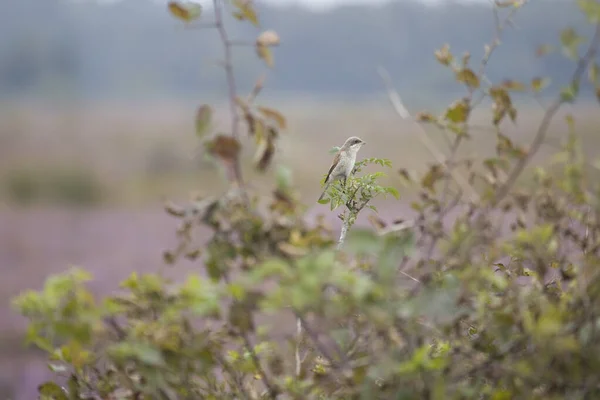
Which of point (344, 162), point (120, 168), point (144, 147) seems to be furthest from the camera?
point (144, 147)

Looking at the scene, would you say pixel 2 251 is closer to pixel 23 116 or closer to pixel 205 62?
pixel 205 62

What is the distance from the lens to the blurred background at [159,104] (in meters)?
9.28

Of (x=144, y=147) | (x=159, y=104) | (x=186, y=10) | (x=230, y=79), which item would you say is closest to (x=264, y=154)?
(x=230, y=79)

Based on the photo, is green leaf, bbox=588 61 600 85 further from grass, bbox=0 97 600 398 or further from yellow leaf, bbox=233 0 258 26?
yellow leaf, bbox=233 0 258 26

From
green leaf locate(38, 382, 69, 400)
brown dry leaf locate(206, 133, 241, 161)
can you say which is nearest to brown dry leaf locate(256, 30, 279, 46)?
brown dry leaf locate(206, 133, 241, 161)

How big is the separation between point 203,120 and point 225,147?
0.34 feet

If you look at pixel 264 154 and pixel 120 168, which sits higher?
pixel 264 154

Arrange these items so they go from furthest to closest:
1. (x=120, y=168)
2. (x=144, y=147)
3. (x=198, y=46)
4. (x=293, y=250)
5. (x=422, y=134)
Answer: (x=198, y=46) < (x=144, y=147) < (x=120, y=168) < (x=422, y=134) < (x=293, y=250)

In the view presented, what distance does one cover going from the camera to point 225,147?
829mm

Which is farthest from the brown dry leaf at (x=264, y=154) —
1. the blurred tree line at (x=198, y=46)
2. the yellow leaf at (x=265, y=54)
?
the blurred tree line at (x=198, y=46)

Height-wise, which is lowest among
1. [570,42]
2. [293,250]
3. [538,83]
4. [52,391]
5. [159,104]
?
[159,104]

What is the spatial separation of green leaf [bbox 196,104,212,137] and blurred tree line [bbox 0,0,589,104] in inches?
1101

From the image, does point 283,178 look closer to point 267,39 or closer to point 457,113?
point 267,39

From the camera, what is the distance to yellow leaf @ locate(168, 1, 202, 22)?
913 mm
